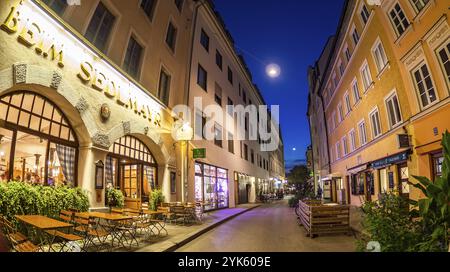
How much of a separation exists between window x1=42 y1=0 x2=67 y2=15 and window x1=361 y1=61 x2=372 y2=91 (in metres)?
13.9

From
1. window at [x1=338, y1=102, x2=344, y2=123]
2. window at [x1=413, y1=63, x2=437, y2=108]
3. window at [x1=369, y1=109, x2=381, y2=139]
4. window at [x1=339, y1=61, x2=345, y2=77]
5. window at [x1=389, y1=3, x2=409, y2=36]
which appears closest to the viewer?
window at [x1=413, y1=63, x2=437, y2=108]

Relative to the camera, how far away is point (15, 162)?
22.8 feet

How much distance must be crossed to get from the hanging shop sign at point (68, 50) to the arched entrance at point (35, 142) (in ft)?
3.91

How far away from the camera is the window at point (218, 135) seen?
21.3m

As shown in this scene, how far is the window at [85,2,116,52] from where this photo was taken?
33.5ft

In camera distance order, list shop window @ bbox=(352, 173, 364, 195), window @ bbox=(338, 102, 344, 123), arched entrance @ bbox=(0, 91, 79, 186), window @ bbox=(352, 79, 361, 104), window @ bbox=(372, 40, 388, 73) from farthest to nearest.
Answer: window @ bbox=(338, 102, 344, 123)
shop window @ bbox=(352, 173, 364, 195)
window @ bbox=(352, 79, 361, 104)
window @ bbox=(372, 40, 388, 73)
arched entrance @ bbox=(0, 91, 79, 186)

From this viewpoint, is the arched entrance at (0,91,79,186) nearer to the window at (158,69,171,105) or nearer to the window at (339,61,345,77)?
the window at (158,69,171,105)

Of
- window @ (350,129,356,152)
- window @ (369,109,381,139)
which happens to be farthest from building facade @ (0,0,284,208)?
window @ (350,129,356,152)

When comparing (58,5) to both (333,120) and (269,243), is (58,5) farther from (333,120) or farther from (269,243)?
(333,120)

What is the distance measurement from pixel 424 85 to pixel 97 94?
1099 centimetres

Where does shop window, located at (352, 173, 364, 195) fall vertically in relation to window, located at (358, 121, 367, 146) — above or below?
below

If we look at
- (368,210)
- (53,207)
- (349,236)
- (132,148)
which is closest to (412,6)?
(349,236)

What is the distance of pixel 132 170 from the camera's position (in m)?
12.7

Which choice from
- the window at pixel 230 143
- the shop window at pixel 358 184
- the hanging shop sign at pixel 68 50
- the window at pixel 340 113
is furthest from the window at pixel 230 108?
the hanging shop sign at pixel 68 50
